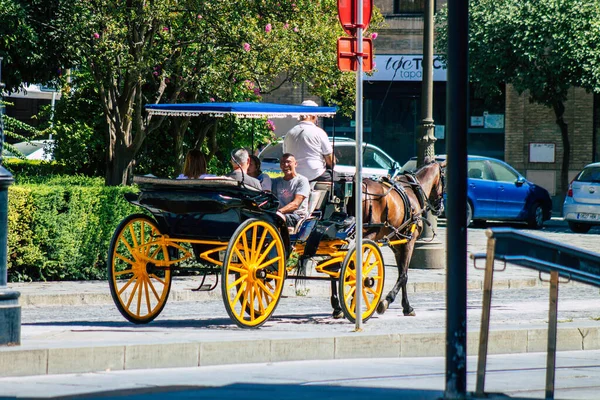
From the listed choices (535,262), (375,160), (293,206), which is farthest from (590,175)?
(535,262)

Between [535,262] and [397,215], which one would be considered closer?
[535,262]

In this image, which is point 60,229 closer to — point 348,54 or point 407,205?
point 407,205

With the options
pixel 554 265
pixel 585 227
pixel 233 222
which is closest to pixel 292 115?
pixel 233 222

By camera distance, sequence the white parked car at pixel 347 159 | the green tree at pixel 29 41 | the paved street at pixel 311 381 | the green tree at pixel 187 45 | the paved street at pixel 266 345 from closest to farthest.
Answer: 1. the paved street at pixel 311 381
2. the paved street at pixel 266 345
3. the green tree at pixel 187 45
4. the green tree at pixel 29 41
5. the white parked car at pixel 347 159

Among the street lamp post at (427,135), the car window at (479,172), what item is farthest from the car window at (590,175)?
the street lamp post at (427,135)

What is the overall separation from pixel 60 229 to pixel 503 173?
1513cm

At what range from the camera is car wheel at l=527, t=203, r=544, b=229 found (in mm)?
27344

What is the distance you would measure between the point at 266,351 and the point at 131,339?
106 centimetres

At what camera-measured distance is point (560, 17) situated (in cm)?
3331

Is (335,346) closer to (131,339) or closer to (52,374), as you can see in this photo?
(131,339)

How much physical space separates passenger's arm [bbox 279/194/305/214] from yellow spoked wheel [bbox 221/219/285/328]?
640 millimetres

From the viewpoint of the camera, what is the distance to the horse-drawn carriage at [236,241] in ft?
34.8

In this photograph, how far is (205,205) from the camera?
10727 millimetres

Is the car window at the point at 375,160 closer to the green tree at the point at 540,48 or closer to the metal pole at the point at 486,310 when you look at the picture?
the green tree at the point at 540,48
